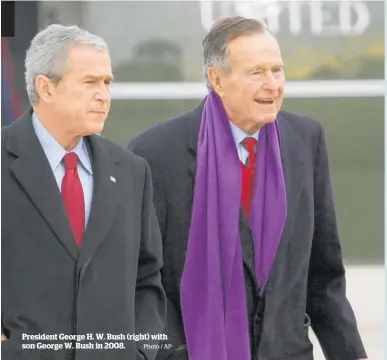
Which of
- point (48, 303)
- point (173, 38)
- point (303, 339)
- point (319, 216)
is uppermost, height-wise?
point (173, 38)

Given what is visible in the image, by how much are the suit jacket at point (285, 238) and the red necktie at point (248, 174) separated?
82 millimetres

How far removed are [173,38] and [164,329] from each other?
3.47ft

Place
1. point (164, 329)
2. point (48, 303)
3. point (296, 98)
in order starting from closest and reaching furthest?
point (48, 303) < point (164, 329) < point (296, 98)

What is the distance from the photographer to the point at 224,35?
303 centimetres

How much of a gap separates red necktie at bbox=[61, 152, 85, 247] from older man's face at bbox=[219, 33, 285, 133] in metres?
0.58

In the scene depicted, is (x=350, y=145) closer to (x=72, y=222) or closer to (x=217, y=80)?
(x=217, y=80)

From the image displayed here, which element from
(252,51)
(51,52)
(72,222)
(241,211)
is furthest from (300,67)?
(72,222)

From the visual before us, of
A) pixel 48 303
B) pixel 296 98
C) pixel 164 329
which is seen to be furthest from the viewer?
pixel 296 98

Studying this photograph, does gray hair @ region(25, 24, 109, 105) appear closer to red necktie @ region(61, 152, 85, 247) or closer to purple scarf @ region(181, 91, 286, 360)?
red necktie @ region(61, 152, 85, 247)

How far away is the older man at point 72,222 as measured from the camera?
2775mm

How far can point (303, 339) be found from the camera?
3.05m

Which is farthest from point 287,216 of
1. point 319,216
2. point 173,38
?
point 173,38

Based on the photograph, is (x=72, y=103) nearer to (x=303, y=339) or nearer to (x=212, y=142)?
(x=212, y=142)

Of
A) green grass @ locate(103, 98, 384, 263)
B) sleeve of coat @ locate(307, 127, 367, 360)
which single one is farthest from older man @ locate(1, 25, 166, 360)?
sleeve of coat @ locate(307, 127, 367, 360)
